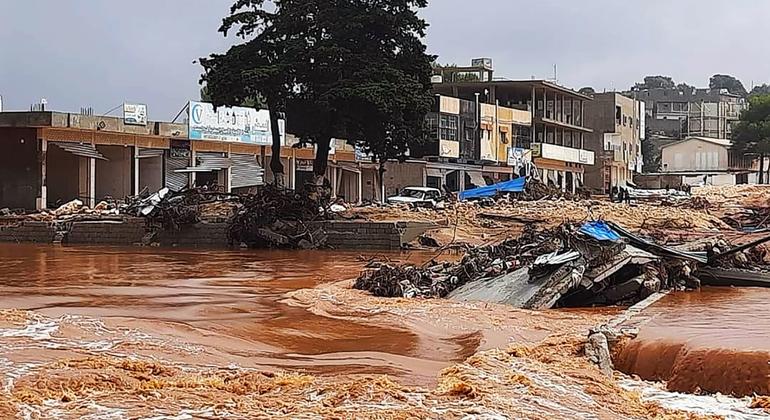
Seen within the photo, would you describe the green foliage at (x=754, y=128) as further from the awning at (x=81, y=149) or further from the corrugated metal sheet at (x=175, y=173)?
the awning at (x=81, y=149)

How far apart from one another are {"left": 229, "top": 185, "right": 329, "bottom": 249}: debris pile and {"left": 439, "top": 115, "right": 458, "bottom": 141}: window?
27.3 meters

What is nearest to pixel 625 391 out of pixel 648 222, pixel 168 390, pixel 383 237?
pixel 168 390

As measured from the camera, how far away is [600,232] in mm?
15633

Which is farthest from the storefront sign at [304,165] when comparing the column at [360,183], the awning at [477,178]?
the awning at [477,178]

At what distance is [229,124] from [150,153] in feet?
13.8

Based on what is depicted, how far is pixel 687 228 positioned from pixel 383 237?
1037 cm

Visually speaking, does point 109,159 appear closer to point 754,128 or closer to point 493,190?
point 493,190

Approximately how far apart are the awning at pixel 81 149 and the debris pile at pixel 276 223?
1162 cm

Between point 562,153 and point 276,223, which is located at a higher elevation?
point 562,153

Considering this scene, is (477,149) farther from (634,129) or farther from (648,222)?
(634,129)

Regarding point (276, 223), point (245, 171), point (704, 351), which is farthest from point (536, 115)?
point (704, 351)

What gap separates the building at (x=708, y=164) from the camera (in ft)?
302

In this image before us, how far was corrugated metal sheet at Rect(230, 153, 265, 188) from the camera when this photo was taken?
158ft

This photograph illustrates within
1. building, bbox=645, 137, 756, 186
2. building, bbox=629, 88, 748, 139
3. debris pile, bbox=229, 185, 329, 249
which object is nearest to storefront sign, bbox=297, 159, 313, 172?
debris pile, bbox=229, 185, 329, 249
